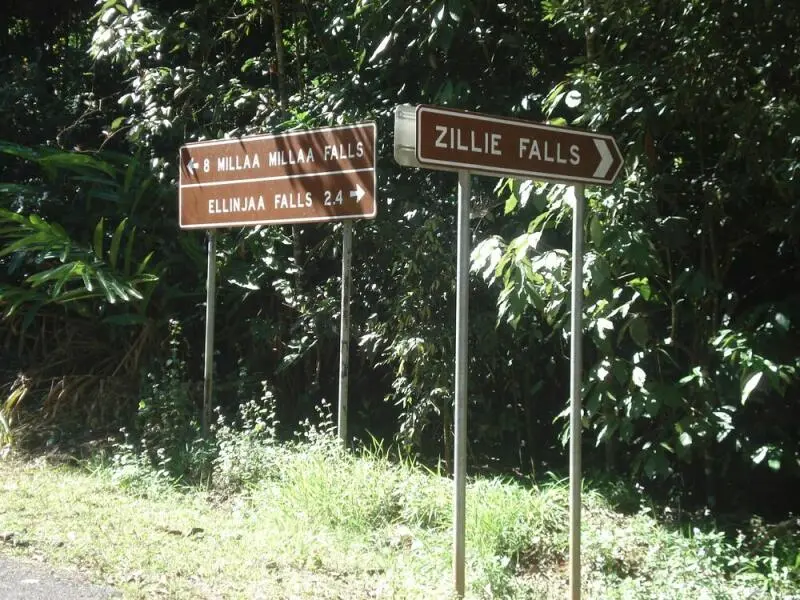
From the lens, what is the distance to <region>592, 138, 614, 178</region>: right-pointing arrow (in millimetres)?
5023

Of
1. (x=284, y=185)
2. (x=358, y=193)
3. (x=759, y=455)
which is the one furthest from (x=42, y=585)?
(x=759, y=455)

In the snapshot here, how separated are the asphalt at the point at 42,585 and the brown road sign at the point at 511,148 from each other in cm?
285

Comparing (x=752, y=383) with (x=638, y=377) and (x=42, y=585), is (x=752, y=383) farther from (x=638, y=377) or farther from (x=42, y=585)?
(x=42, y=585)

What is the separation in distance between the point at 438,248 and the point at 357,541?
8.06 feet

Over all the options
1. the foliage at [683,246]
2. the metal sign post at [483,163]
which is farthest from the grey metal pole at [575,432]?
the foliage at [683,246]

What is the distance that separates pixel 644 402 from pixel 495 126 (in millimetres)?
2137

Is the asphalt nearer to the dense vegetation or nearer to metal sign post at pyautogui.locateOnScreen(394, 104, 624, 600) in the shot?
metal sign post at pyautogui.locateOnScreen(394, 104, 624, 600)

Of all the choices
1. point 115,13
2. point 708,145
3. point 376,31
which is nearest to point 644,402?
point 708,145

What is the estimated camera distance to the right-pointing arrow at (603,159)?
5023 millimetres

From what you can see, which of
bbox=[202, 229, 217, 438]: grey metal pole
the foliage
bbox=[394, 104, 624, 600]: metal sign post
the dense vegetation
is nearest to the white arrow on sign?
the dense vegetation

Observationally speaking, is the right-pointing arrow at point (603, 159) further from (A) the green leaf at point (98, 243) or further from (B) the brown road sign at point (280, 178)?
(A) the green leaf at point (98, 243)

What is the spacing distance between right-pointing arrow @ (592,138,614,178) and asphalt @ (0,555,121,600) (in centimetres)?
336

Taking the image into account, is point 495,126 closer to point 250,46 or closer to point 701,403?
point 701,403

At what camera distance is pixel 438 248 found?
289 inches
